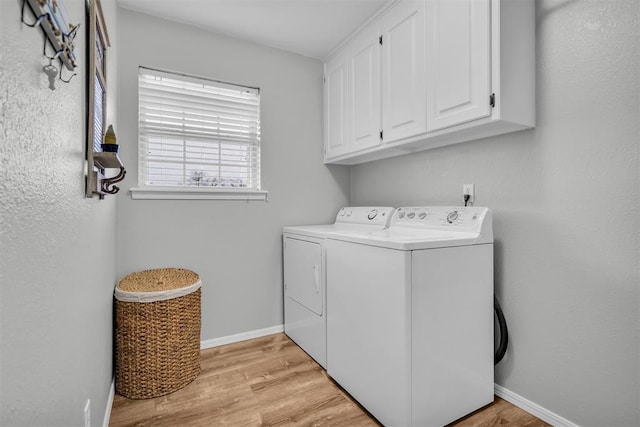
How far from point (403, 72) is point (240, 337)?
2.26 metres

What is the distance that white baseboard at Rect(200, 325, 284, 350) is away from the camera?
2420mm

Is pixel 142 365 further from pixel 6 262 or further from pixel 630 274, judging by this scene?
pixel 630 274

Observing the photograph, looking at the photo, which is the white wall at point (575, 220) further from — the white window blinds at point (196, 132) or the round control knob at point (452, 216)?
the white window blinds at point (196, 132)

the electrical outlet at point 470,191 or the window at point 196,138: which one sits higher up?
the window at point 196,138

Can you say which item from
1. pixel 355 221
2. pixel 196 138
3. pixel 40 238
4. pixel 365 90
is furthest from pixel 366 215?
pixel 40 238

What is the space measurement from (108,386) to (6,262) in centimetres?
149

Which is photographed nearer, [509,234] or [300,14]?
[509,234]

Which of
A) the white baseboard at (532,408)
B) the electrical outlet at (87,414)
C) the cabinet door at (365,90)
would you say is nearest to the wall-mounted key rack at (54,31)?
the electrical outlet at (87,414)

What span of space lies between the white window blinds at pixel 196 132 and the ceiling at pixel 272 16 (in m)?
0.39

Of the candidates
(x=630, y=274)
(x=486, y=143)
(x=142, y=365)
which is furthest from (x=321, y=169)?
(x=630, y=274)

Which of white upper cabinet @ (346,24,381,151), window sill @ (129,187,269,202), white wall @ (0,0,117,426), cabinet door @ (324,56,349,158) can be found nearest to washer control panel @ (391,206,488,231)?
white upper cabinet @ (346,24,381,151)

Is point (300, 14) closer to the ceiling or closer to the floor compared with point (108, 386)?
closer to the ceiling

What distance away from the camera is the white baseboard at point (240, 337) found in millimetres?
→ 2420

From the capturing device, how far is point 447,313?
5.02 ft
